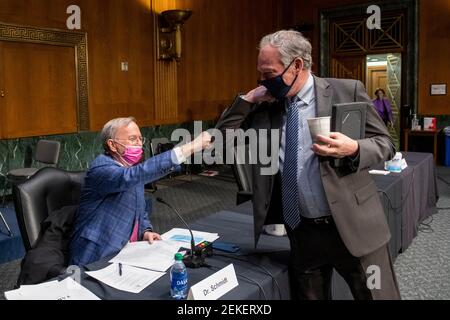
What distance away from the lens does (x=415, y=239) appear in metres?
4.19

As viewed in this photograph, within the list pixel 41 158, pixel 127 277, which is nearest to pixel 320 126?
pixel 127 277

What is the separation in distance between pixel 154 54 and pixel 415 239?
16.2 feet

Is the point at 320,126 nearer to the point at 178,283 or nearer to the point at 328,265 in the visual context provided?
the point at 328,265

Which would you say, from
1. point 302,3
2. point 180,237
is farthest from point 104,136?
point 302,3

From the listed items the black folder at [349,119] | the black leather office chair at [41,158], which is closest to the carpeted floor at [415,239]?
the black leather office chair at [41,158]

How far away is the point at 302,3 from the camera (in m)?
10.2

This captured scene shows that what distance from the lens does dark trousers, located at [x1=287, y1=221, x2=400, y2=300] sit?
1.59m

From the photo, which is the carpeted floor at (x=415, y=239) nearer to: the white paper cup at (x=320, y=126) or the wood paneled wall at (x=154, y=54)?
the wood paneled wall at (x=154, y=54)

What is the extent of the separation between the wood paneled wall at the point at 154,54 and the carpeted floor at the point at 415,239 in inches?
52.8

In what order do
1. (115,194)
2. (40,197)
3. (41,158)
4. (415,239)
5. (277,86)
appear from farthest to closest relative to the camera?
(41,158) → (415,239) → (40,197) → (115,194) → (277,86)

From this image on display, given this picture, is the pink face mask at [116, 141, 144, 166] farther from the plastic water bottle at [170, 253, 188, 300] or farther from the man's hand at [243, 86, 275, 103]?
the plastic water bottle at [170, 253, 188, 300]

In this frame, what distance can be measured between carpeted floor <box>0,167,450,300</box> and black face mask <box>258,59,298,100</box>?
1.97 meters

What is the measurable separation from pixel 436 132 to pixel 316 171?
7513 millimetres

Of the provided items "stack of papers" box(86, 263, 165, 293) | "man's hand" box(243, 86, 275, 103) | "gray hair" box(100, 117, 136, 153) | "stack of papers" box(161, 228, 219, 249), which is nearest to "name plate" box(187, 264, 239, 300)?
"stack of papers" box(86, 263, 165, 293)
